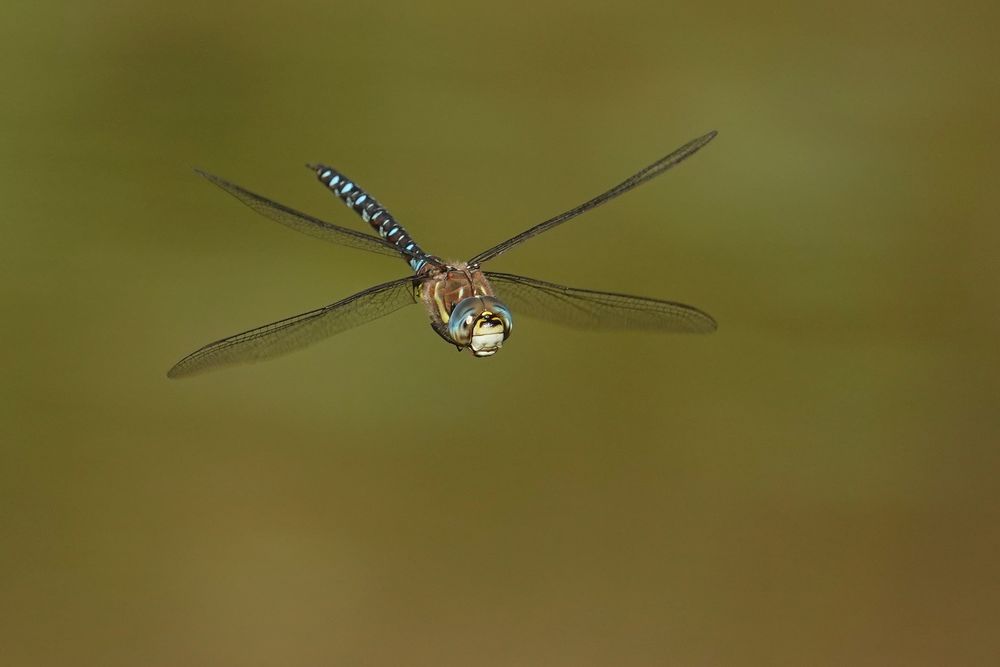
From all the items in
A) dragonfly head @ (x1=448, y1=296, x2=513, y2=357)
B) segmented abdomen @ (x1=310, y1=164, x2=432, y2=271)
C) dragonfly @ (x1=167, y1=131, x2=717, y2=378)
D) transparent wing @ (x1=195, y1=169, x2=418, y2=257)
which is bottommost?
dragonfly head @ (x1=448, y1=296, x2=513, y2=357)

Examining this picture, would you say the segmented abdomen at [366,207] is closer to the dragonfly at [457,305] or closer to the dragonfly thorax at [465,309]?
the dragonfly at [457,305]

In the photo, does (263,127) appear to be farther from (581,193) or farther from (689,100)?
(689,100)

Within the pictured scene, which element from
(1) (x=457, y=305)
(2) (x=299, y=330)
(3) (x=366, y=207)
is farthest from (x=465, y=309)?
(3) (x=366, y=207)

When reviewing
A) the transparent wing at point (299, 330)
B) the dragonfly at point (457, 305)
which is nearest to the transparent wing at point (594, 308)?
the dragonfly at point (457, 305)

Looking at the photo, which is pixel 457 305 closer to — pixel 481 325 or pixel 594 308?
pixel 481 325

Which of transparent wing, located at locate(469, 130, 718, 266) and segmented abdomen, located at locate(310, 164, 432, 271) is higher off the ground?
segmented abdomen, located at locate(310, 164, 432, 271)

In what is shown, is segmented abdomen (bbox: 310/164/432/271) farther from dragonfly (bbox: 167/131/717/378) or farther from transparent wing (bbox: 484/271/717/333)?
transparent wing (bbox: 484/271/717/333)

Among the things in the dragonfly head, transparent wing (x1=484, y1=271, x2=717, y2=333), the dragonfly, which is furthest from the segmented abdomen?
the dragonfly head

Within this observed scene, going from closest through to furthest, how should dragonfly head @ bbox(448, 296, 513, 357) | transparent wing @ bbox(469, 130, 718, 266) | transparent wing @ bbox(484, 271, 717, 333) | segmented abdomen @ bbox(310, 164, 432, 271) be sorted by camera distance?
dragonfly head @ bbox(448, 296, 513, 357) → transparent wing @ bbox(469, 130, 718, 266) → transparent wing @ bbox(484, 271, 717, 333) → segmented abdomen @ bbox(310, 164, 432, 271)
